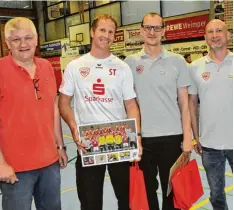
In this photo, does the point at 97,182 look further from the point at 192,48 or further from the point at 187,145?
the point at 192,48

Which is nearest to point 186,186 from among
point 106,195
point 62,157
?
point 62,157

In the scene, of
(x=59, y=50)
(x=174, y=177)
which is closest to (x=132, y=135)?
(x=174, y=177)

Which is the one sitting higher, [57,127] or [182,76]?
[182,76]

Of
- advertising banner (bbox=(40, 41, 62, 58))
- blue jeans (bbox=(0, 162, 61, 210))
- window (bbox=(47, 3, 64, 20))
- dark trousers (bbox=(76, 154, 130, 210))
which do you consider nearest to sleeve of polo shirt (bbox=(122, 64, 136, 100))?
dark trousers (bbox=(76, 154, 130, 210))

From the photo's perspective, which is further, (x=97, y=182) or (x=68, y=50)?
(x=68, y=50)

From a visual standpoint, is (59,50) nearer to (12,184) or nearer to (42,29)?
(42,29)

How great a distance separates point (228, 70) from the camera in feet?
8.46

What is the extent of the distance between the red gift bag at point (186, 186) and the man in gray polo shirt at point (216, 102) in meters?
0.14

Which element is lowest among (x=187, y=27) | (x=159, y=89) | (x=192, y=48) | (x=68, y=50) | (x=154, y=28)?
(x=159, y=89)

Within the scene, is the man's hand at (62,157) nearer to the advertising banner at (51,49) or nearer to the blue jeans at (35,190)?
the blue jeans at (35,190)

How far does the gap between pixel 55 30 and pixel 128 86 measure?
1564 centimetres

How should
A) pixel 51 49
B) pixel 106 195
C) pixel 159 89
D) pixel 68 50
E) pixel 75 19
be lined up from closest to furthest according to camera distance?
pixel 159 89, pixel 106 195, pixel 68 50, pixel 75 19, pixel 51 49

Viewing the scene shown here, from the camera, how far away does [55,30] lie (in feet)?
56.6

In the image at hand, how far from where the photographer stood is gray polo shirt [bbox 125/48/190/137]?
2.62 meters
